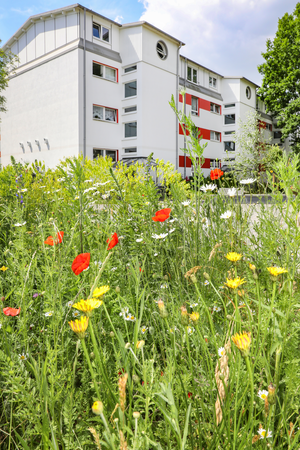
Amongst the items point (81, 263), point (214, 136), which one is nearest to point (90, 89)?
point (214, 136)

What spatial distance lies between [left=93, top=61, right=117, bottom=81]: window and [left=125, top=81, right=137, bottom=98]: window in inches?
33.7

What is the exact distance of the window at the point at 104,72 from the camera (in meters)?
16.7

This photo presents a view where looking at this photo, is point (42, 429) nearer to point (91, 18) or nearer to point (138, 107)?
point (138, 107)

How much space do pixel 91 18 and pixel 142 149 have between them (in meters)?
7.20

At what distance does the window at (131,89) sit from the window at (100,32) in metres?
2.66

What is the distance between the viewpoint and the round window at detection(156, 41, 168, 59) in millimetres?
18594

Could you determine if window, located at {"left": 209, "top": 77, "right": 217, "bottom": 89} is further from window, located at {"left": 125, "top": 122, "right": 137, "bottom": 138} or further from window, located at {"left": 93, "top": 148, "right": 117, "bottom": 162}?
window, located at {"left": 93, "top": 148, "right": 117, "bottom": 162}

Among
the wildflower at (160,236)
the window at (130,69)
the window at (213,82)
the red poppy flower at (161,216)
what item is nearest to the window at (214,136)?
the window at (213,82)

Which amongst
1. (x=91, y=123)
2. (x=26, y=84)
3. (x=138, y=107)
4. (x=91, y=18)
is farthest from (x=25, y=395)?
(x=26, y=84)

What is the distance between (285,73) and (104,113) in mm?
17050

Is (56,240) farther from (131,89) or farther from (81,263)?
(131,89)

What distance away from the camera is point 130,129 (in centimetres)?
1800

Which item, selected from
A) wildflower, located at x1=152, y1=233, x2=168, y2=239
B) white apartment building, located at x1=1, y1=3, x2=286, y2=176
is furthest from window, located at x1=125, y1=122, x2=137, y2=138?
wildflower, located at x1=152, y1=233, x2=168, y2=239

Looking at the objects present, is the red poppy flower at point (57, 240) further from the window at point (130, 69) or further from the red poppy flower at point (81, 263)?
the window at point (130, 69)
